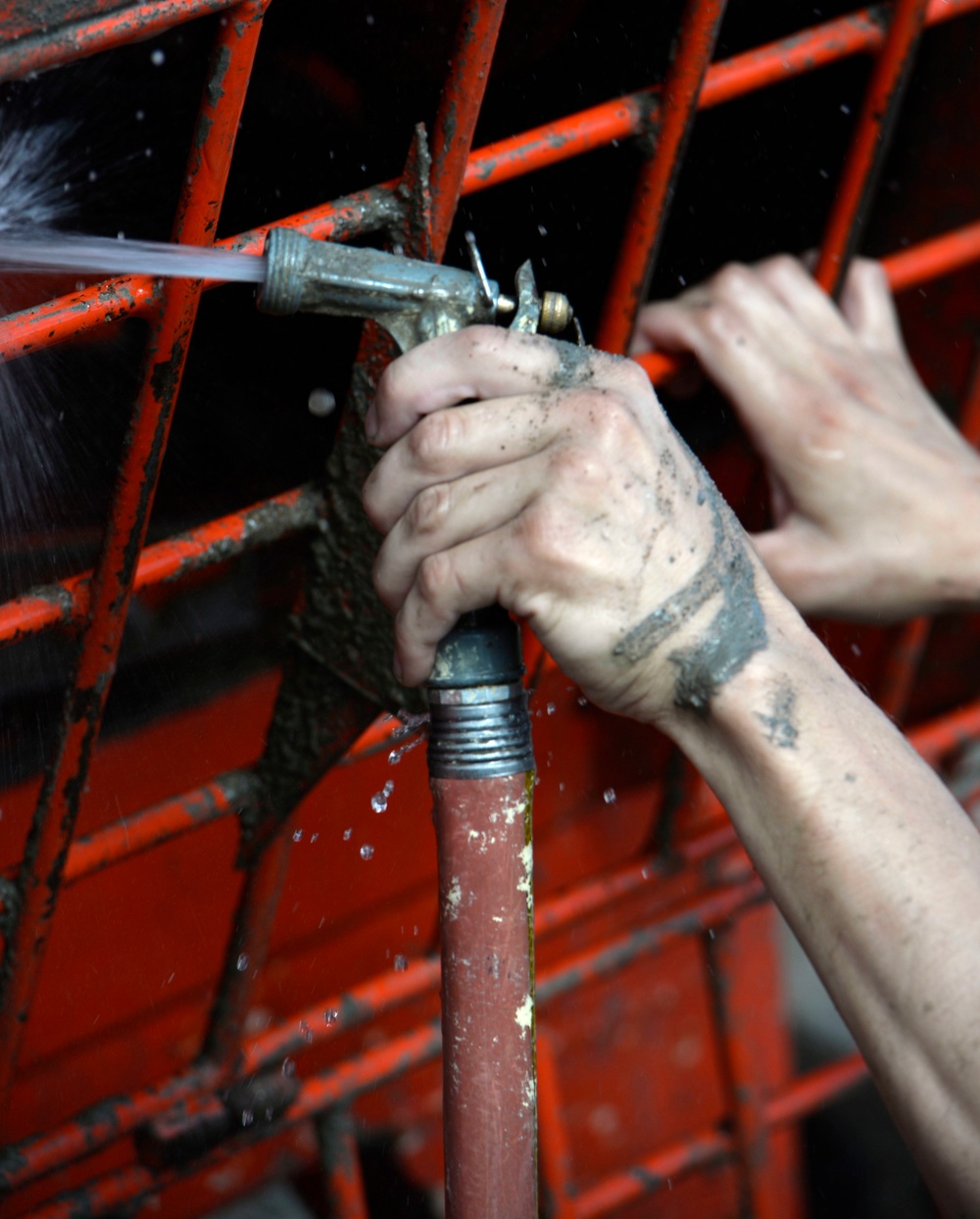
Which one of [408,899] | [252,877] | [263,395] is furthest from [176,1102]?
A: [263,395]

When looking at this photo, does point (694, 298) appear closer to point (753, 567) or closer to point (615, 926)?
point (753, 567)

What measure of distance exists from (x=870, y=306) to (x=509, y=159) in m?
0.70

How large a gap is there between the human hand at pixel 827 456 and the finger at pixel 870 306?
8 centimetres

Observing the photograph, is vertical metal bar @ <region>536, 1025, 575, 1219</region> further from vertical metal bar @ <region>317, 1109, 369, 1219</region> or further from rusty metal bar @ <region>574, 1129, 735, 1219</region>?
vertical metal bar @ <region>317, 1109, 369, 1219</region>

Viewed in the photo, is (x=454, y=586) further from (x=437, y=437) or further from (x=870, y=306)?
(x=870, y=306)

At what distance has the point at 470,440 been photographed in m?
1.06

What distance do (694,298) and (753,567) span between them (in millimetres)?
594

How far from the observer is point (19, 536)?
4.51 ft

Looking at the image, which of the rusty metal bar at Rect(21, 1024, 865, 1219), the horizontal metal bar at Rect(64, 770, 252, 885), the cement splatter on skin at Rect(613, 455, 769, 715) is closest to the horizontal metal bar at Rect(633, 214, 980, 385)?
the cement splatter on skin at Rect(613, 455, 769, 715)

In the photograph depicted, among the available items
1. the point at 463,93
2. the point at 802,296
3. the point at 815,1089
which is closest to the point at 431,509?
the point at 463,93

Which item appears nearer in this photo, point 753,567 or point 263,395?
point 753,567

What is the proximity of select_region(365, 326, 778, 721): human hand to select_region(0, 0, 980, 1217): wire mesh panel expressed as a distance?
0.20 metres

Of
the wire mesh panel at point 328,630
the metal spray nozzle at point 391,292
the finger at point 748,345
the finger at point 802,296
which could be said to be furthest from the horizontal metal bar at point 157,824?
the finger at point 802,296

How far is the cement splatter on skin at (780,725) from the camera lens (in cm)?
116
